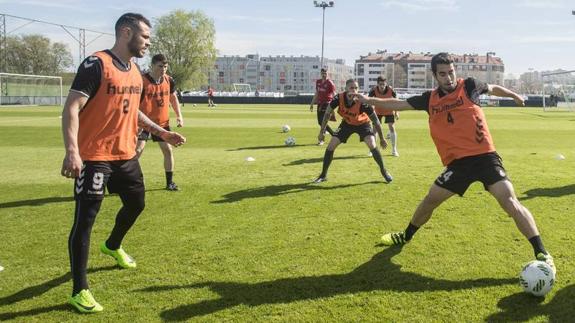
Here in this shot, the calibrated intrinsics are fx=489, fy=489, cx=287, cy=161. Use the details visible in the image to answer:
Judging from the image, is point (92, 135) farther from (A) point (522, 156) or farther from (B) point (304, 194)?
(A) point (522, 156)

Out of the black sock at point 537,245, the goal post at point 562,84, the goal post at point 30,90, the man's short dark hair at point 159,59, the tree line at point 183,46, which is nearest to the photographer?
the black sock at point 537,245

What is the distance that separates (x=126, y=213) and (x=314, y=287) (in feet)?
6.38

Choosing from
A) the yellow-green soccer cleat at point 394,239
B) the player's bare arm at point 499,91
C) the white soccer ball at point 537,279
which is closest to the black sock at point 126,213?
the yellow-green soccer cleat at point 394,239

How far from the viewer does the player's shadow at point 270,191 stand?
27.0ft

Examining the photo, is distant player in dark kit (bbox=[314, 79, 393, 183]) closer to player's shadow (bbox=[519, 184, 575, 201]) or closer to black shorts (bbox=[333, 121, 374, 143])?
black shorts (bbox=[333, 121, 374, 143])

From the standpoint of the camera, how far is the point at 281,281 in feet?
14.9

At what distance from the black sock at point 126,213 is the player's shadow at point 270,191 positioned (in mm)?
3080

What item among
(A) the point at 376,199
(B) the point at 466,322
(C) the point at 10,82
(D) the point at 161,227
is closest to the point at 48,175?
(D) the point at 161,227

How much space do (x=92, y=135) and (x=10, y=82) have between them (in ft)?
164

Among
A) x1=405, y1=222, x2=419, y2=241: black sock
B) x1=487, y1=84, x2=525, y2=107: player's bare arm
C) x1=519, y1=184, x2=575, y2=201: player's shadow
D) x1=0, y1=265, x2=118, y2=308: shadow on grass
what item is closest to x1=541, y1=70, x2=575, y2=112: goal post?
x1=519, y1=184, x2=575, y2=201: player's shadow

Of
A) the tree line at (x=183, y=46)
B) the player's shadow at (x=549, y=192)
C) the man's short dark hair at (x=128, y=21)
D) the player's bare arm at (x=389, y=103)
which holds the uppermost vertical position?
the tree line at (x=183, y=46)

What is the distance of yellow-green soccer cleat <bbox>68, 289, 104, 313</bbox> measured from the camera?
12.7ft

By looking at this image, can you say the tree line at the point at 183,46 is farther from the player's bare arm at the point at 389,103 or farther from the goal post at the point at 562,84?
the player's bare arm at the point at 389,103

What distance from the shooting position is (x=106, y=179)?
4191mm
